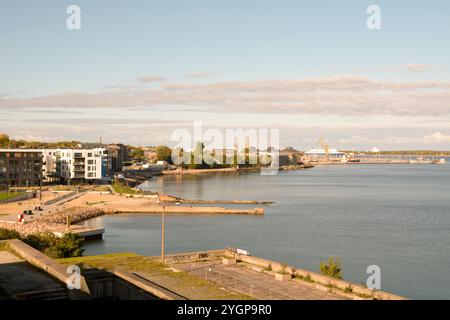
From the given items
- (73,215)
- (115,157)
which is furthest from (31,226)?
(115,157)

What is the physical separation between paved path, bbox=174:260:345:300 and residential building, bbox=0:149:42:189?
49081 millimetres

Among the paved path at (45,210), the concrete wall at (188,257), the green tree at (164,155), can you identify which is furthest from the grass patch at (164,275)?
the green tree at (164,155)

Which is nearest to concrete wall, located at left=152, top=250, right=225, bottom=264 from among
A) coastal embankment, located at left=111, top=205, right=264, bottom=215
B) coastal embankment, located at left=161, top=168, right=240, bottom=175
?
coastal embankment, located at left=111, top=205, right=264, bottom=215

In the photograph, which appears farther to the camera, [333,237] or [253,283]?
[333,237]

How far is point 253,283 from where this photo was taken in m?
14.6

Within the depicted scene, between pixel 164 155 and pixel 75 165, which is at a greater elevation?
pixel 164 155

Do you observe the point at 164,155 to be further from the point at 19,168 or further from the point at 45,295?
the point at 45,295

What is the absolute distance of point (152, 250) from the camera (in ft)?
99.2

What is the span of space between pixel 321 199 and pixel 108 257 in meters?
50.0

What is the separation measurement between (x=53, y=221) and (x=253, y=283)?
2675cm

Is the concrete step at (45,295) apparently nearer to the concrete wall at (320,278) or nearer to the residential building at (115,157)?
the concrete wall at (320,278)

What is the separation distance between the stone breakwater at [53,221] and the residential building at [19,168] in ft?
61.1

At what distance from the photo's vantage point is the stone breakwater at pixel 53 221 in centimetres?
3248
